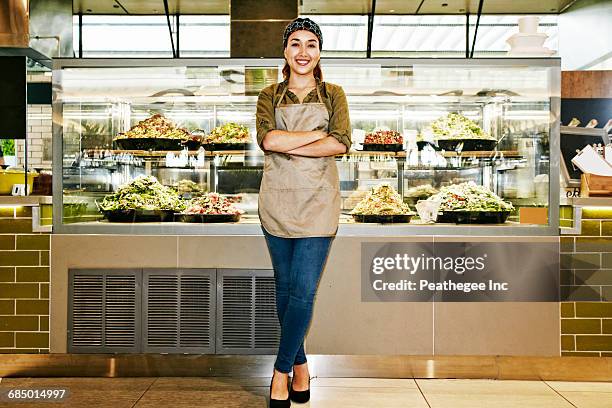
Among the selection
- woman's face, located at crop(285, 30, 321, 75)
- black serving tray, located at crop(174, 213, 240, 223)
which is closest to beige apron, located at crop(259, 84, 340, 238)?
woman's face, located at crop(285, 30, 321, 75)

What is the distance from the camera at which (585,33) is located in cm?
581

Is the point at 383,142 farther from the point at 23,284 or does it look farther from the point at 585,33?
the point at 585,33

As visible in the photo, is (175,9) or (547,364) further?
(175,9)

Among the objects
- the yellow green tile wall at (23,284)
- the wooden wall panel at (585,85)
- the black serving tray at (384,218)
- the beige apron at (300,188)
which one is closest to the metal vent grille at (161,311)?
the yellow green tile wall at (23,284)

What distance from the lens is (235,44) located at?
4.59 meters

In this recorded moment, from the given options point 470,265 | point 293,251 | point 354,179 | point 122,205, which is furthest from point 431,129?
point 122,205

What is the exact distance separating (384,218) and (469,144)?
0.78m

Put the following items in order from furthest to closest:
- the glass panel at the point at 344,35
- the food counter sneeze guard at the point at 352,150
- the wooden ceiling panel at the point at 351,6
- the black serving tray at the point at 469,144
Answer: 1. the glass panel at the point at 344,35
2. the wooden ceiling panel at the point at 351,6
3. the black serving tray at the point at 469,144
4. the food counter sneeze guard at the point at 352,150

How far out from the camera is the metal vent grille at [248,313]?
137 inches

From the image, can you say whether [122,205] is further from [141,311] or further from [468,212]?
[468,212]

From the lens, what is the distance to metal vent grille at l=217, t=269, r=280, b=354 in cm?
349

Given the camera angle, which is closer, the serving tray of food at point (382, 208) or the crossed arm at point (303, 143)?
the crossed arm at point (303, 143)

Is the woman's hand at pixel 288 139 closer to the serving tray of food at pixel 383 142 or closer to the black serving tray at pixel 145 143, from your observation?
the serving tray of food at pixel 383 142

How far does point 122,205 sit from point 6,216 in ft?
2.22
